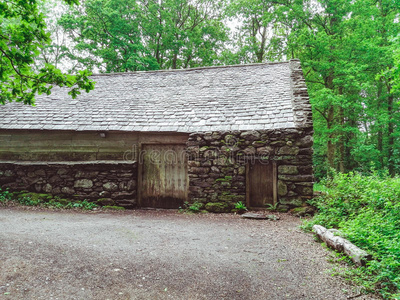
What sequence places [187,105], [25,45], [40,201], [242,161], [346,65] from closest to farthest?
[25,45] → [242,161] → [40,201] → [187,105] → [346,65]

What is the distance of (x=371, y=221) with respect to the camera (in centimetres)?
452

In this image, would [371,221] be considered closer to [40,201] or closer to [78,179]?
[78,179]

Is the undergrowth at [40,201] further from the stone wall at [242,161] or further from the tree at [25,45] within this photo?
the tree at [25,45]

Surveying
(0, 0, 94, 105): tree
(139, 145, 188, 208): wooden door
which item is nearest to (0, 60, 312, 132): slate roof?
(139, 145, 188, 208): wooden door

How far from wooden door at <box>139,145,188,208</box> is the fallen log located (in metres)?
4.50

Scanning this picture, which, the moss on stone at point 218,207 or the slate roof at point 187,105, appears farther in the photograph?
the slate roof at point 187,105

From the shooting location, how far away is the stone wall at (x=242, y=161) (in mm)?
7090

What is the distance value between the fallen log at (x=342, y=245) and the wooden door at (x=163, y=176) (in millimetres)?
4501

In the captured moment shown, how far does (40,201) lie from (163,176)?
414 centimetres

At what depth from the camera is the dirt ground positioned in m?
2.90

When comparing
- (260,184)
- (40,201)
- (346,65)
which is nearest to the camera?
(260,184)

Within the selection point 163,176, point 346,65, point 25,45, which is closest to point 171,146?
point 163,176

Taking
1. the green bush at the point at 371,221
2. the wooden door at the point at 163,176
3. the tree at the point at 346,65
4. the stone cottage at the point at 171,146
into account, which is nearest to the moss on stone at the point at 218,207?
the stone cottage at the point at 171,146

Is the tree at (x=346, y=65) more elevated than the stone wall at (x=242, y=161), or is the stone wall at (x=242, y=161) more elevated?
the tree at (x=346, y=65)
